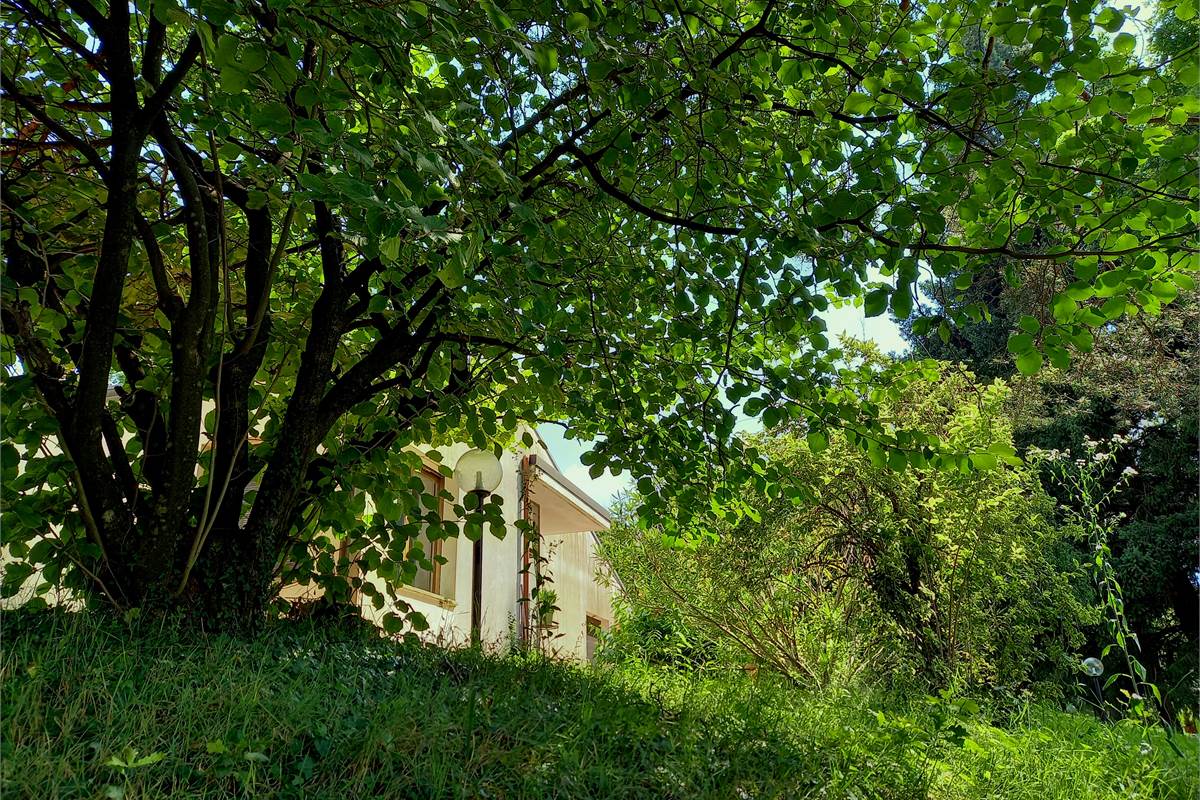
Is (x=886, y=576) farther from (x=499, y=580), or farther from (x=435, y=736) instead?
(x=499, y=580)

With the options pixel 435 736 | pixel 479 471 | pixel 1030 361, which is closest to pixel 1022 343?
pixel 1030 361

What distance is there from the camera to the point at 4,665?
2.60m

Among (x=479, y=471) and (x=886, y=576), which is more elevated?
(x=479, y=471)

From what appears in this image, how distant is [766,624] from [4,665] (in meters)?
6.19

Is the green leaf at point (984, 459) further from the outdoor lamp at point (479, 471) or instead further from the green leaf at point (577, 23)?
the outdoor lamp at point (479, 471)

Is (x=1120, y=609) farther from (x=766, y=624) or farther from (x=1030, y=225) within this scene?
(x=766, y=624)

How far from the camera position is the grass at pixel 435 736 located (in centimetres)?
232

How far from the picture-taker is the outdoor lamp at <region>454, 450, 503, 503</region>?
5.82 m

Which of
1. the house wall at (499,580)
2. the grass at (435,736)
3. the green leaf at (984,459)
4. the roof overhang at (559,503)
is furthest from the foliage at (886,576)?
the roof overhang at (559,503)

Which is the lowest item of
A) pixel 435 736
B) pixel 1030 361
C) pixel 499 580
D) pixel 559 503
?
pixel 435 736

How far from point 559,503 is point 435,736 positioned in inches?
408

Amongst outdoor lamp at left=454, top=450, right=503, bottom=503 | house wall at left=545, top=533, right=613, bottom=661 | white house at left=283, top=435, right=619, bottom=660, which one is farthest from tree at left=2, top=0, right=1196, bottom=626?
house wall at left=545, top=533, right=613, bottom=661

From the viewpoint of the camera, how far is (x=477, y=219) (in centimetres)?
235

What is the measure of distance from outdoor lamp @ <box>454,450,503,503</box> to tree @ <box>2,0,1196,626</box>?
126 cm
